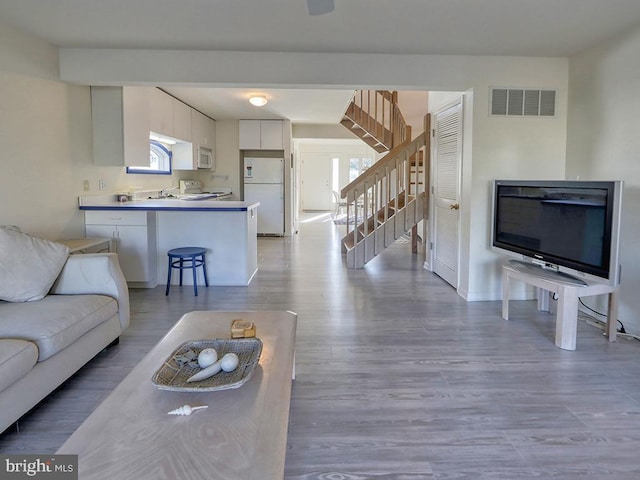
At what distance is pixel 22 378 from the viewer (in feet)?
6.78

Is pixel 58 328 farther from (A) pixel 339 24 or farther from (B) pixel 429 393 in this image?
(A) pixel 339 24

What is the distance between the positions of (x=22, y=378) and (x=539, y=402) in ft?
8.46

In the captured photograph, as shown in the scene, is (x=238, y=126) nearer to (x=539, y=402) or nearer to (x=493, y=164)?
(x=493, y=164)

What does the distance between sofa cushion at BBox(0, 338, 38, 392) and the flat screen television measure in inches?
132

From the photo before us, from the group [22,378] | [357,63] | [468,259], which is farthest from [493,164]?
[22,378]

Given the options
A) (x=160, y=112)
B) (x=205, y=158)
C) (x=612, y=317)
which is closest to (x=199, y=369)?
(x=612, y=317)

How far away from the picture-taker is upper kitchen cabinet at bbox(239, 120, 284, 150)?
8773mm

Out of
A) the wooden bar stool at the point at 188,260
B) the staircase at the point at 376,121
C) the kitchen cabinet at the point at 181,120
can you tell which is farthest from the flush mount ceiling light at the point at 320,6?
the staircase at the point at 376,121

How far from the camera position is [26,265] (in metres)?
2.72

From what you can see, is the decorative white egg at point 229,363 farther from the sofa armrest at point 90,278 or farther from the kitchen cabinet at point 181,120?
the kitchen cabinet at point 181,120

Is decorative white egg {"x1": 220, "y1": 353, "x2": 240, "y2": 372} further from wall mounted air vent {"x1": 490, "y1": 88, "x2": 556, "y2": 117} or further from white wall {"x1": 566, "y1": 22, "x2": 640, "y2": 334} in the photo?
wall mounted air vent {"x1": 490, "y1": 88, "x2": 556, "y2": 117}

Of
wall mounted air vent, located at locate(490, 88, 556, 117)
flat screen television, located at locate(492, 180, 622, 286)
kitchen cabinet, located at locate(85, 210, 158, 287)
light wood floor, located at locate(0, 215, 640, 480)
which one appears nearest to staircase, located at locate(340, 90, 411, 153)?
wall mounted air vent, located at locate(490, 88, 556, 117)

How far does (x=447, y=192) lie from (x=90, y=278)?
3.81m

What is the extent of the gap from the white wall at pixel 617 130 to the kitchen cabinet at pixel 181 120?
4.99 metres
